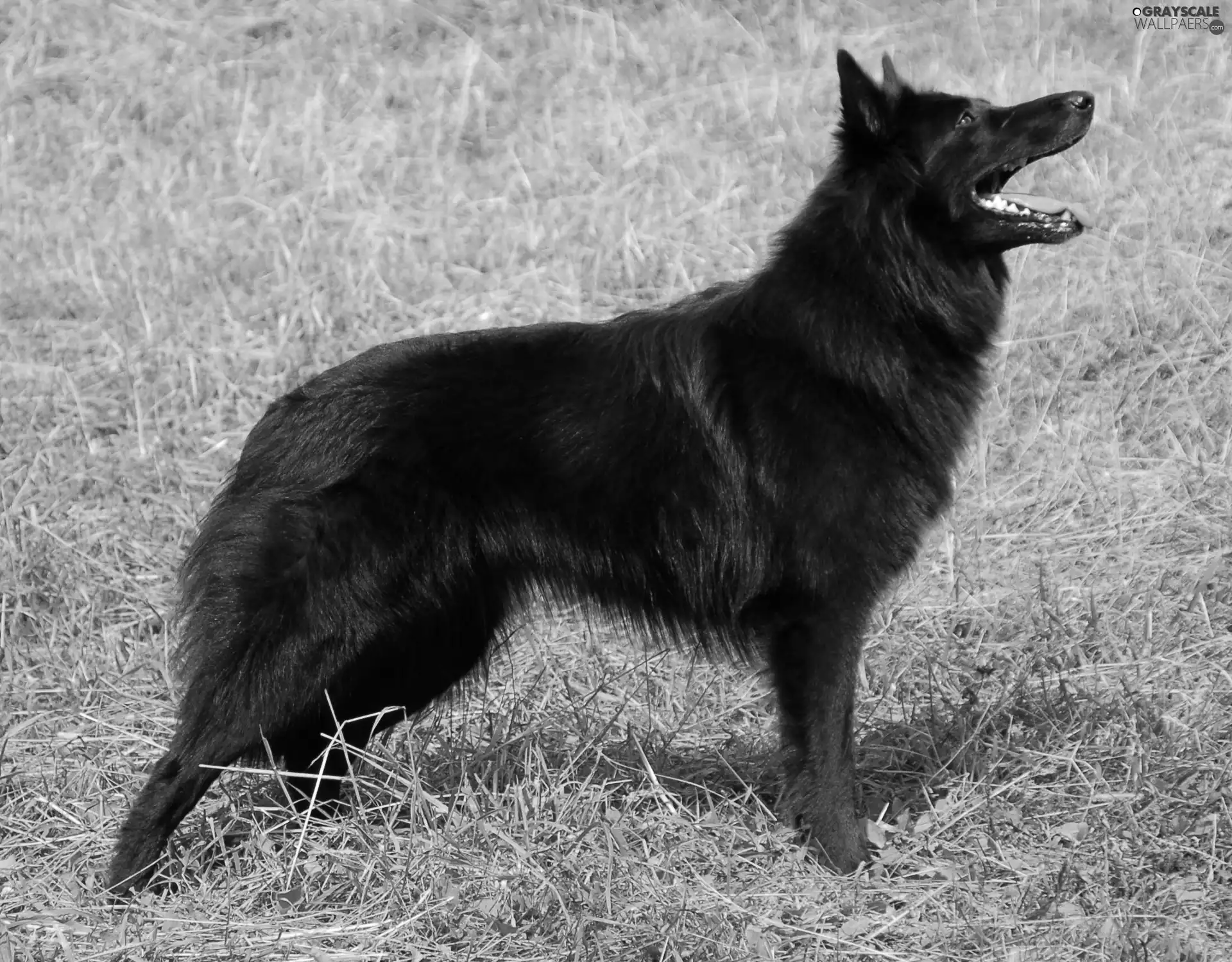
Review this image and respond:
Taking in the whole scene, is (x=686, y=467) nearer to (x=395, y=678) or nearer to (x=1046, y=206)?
(x=395, y=678)

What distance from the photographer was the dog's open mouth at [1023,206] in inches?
140

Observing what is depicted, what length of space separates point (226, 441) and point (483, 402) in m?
2.96

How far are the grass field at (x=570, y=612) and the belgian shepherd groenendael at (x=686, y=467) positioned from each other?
16.5 inches

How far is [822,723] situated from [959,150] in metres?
1.63

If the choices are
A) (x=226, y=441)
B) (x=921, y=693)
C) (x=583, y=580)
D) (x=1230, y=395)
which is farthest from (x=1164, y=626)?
(x=226, y=441)

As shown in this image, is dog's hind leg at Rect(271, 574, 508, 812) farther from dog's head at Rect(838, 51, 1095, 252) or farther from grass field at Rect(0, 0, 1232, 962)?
dog's head at Rect(838, 51, 1095, 252)

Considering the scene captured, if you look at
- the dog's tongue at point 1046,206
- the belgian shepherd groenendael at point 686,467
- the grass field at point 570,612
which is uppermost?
the dog's tongue at point 1046,206

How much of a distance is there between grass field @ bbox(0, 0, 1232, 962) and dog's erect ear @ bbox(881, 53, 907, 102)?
174cm

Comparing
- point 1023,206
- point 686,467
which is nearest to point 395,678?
point 686,467

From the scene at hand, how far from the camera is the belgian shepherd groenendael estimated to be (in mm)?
3490

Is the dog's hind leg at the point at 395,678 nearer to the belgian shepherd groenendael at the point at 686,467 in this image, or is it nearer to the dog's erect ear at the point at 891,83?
the belgian shepherd groenendael at the point at 686,467

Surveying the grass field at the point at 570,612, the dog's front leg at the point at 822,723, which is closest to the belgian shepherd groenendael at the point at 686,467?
the dog's front leg at the point at 822,723

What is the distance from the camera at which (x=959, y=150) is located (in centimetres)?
356

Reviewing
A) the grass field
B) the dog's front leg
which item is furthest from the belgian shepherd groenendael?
the grass field
